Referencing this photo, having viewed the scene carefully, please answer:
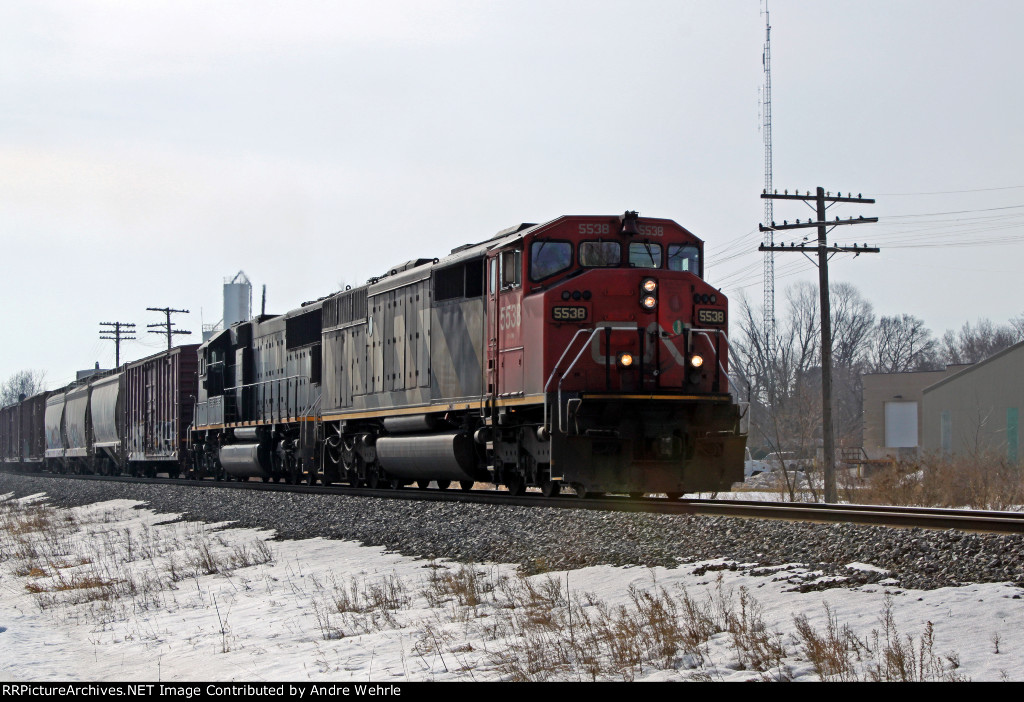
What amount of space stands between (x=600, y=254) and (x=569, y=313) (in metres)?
1.17

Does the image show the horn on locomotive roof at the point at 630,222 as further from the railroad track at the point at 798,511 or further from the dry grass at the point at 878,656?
the dry grass at the point at 878,656

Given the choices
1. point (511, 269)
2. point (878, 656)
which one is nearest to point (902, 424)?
point (511, 269)

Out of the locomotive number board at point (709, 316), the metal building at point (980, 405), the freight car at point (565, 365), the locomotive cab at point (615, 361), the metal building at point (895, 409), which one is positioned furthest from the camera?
the metal building at point (895, 409)

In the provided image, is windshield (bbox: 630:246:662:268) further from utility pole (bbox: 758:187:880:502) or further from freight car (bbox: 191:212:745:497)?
utility pole (bbox: 758:187:880:502)

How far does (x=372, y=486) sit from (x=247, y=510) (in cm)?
317

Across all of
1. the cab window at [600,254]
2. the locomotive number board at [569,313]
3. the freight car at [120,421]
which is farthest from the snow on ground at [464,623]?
the freight car at [120,421]

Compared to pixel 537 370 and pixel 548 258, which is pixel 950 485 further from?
pixel 548 258

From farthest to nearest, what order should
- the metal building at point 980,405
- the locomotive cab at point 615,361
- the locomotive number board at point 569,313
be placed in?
the metal building at point 980,405
the locomotive number board at point 569,313
the locomotive cab at point 615,361

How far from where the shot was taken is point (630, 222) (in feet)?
48.4

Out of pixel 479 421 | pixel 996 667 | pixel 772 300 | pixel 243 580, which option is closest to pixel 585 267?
pixel 479 421

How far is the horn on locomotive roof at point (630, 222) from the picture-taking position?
14688mm

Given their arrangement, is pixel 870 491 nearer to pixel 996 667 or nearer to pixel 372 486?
pixel 372 486

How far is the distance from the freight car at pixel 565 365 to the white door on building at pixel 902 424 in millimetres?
48386

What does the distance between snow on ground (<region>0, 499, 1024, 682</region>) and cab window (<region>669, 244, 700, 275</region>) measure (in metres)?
5.66
